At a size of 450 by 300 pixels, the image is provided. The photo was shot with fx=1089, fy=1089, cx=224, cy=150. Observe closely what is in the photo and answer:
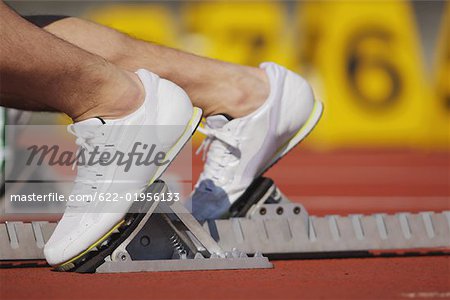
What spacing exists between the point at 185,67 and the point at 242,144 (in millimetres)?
304

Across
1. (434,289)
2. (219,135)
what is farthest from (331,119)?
(434,289)

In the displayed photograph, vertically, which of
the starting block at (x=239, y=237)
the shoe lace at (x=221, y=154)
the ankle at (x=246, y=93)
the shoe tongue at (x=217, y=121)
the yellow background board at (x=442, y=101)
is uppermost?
the ankle at (x=246, y=93)

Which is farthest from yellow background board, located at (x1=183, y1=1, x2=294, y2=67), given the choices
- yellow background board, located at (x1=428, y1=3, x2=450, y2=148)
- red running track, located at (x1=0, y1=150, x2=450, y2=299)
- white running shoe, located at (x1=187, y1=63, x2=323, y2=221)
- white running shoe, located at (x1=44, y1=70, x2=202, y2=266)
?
white running shoe, located at (x1=44, y1=70, x2=202, y2=266)

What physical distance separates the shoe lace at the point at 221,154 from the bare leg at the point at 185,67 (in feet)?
0.23

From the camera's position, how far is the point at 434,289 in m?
2.70

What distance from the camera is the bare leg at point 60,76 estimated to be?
2783 millimetres

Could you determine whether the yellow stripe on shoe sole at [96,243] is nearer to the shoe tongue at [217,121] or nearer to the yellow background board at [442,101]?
the shoe tongue at [217,121]

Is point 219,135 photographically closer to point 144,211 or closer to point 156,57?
point 156,57

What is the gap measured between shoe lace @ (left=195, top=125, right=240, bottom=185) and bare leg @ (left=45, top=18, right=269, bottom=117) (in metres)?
0.07

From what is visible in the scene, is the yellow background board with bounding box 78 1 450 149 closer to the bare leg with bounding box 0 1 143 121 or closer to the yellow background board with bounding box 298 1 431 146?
the yellow background board with bounding box 298 1 431 146

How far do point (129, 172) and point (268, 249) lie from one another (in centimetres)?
63

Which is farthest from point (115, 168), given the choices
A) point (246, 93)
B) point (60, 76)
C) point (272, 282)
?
point (246, 93)

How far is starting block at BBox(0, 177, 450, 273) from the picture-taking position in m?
3.01

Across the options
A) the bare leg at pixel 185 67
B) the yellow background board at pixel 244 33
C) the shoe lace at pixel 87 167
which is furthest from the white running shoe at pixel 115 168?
the yellow background board at pixel 244 33
